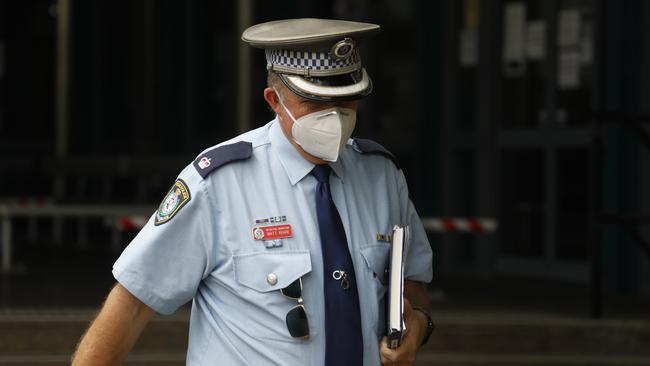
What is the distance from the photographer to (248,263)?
9.39 ft

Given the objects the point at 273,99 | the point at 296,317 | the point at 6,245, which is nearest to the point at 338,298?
the point at 296,317

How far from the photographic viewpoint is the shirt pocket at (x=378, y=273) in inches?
115

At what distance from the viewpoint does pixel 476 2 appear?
12.5m

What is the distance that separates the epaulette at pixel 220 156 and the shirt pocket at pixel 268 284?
0.18 m

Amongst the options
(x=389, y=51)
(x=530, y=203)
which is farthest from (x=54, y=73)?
(x=530, y=203)

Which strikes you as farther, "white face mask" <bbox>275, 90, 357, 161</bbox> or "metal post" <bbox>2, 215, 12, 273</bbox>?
"metal post" <bbox>2, 215, 12, 273</bbox>

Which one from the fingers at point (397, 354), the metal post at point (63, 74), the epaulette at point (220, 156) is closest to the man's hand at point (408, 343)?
the fingers at point (397, 354)

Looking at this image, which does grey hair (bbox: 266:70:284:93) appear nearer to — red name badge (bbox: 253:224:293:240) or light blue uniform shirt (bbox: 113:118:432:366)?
light blue uniform shirt (bbox: 113:118:432:366)

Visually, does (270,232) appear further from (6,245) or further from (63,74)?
(63,74)

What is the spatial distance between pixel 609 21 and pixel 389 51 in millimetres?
2667

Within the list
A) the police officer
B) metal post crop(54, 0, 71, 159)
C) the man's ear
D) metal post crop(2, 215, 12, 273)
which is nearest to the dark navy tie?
the police officer

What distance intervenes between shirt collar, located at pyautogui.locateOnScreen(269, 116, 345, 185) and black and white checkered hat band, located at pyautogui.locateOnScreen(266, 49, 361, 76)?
0.13m

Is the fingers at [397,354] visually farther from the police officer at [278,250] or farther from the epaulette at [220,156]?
the epaulette at [220,156]

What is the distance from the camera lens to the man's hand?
2.93 metres
